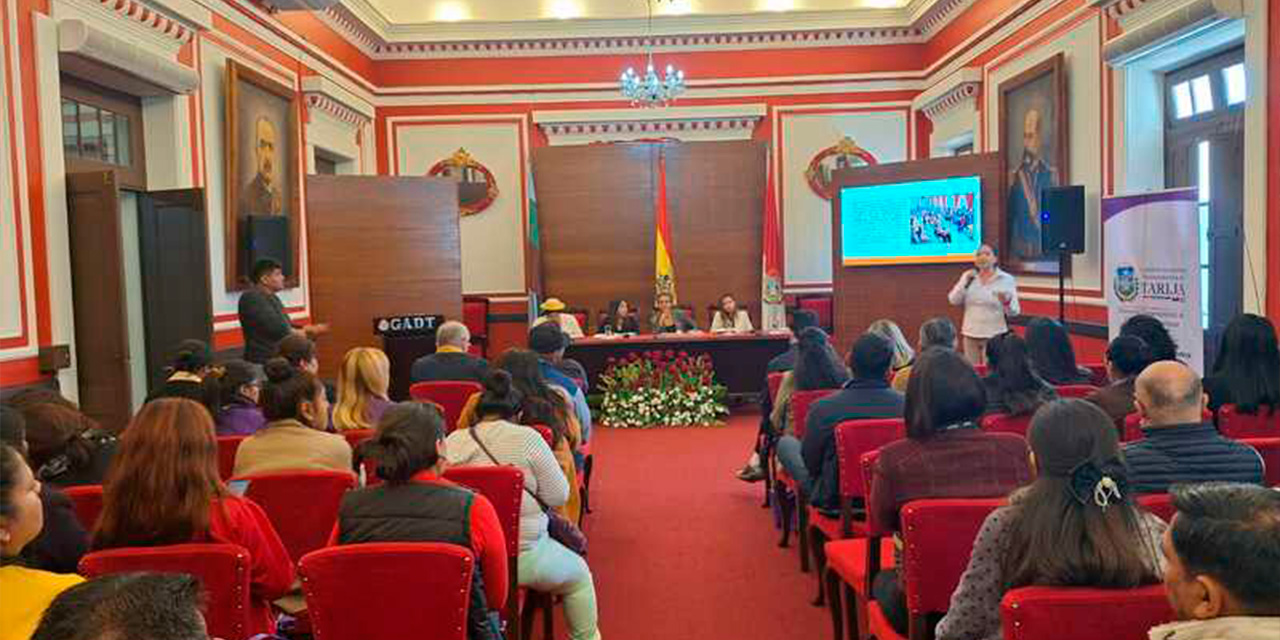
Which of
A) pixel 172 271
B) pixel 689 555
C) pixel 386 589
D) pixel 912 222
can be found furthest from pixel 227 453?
pixel 912 222

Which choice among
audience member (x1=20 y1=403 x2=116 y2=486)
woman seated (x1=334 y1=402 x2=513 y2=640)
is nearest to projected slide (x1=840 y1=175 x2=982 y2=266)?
woman seated (x1=334 y1=402 x2=513 y2=640)

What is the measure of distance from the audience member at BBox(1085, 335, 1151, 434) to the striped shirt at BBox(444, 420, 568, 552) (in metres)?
1.99

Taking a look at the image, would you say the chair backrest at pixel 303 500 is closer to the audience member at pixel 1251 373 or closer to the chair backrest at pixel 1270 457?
the chair backrest at pixel 1270 457

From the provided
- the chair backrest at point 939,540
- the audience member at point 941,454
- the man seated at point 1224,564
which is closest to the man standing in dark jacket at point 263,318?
the audience member at point 941,454

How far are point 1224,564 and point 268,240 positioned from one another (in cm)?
744

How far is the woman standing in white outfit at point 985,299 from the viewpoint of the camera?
7.94 meters

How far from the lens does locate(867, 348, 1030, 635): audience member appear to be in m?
2.72

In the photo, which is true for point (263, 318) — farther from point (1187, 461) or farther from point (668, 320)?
point (1187, 461)

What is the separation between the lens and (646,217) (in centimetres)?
1166

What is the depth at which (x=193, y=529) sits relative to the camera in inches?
90.2

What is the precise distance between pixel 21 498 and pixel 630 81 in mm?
8508

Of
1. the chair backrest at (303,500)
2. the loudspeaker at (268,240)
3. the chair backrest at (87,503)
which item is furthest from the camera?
the loudspeaker at (268,240)

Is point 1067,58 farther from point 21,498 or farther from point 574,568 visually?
point 21,498

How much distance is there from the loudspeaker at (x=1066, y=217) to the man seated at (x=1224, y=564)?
6.32 m
